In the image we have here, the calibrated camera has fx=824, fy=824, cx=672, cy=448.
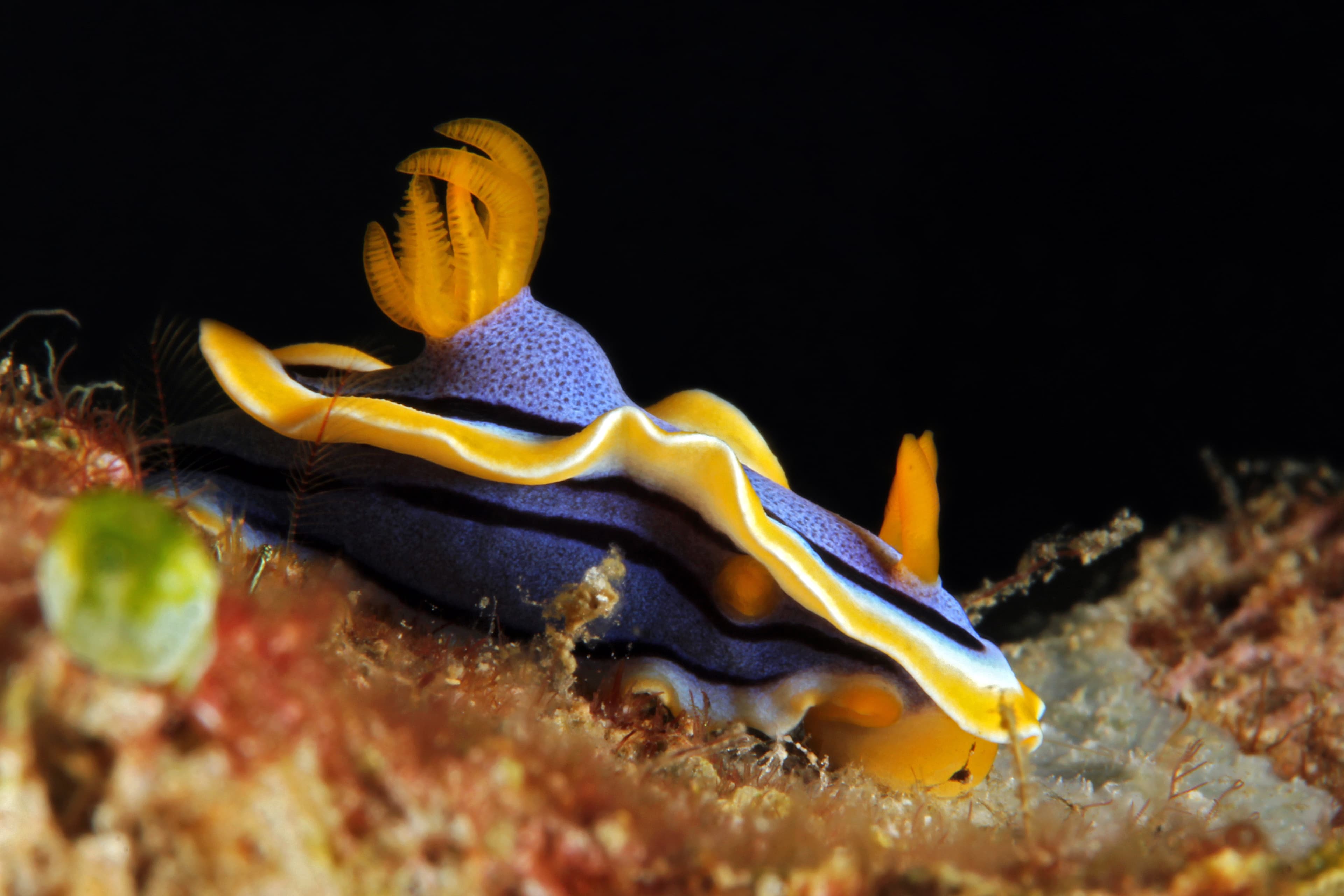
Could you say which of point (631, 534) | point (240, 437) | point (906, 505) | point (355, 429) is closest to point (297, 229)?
point (240, 437)

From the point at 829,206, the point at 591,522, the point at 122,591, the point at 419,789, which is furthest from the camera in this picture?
the point at 829,206

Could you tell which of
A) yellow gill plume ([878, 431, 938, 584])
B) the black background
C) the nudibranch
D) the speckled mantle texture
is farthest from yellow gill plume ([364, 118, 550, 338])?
the black background

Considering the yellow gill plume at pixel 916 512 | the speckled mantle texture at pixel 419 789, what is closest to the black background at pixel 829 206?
the yellow gill plume at pixel 916 512

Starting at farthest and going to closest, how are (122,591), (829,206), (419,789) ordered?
(829,206) < (419,789) < (122,591)

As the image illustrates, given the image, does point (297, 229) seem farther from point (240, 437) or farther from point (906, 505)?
point (906, 505)

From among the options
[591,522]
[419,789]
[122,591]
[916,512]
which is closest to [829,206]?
[916,512]

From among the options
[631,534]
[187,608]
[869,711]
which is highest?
[187,608]

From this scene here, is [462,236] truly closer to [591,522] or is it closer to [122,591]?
[591,522]

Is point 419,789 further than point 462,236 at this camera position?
No
